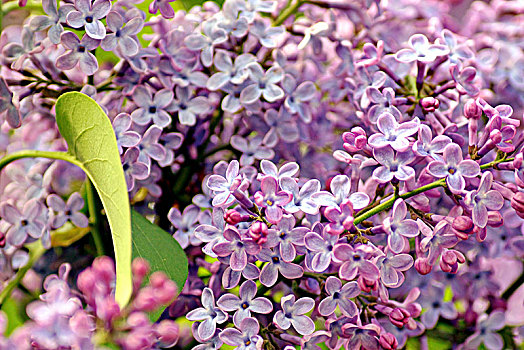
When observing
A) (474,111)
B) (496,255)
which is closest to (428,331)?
(496,255)

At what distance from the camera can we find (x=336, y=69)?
545 millimetres

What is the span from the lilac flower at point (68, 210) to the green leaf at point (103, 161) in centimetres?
9

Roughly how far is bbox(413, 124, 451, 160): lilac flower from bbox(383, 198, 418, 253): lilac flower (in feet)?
0.13

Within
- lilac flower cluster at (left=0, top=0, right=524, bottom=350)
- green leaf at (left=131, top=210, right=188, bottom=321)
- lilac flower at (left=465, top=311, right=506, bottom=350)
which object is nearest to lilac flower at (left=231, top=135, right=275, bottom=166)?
lilac flower cluster at (left=0, top=0, right=524, bottom=350)

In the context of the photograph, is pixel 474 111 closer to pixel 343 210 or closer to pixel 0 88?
pixel 343 210

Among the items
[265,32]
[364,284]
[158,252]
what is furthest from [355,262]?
[265,32]

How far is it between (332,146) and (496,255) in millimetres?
163

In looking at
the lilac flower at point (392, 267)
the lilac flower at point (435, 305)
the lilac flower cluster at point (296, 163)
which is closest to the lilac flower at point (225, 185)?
the lilac flower cluster at point (296, 163)

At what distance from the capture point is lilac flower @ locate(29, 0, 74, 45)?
0.45 meters

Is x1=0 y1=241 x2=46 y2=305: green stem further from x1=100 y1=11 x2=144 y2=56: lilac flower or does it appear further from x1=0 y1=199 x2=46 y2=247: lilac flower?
x1=100 y1=11 x2=144 y2=56: lilac flower

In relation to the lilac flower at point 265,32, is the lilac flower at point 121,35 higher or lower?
higher

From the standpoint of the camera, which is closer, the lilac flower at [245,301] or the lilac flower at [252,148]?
the lilac flower at [245,301]

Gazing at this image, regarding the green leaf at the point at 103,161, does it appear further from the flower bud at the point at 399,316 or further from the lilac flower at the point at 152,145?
the flower bud at the point at 399,316

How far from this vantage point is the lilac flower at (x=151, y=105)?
1.55 feet
